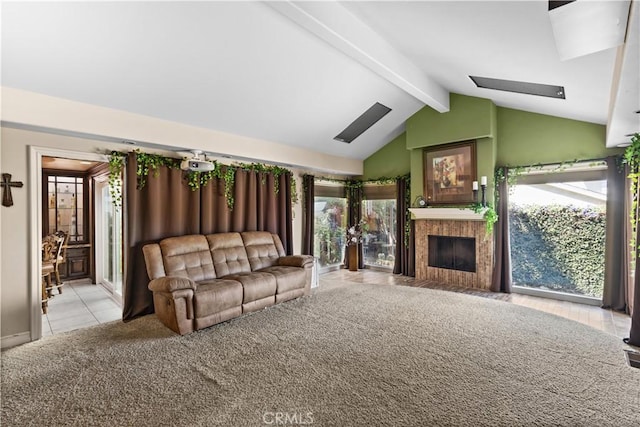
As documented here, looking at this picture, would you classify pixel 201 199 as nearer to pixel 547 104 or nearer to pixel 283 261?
pixel 283 261

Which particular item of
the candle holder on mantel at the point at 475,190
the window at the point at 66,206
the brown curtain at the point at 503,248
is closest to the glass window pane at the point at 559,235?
the brown curtain at the point at 503,248

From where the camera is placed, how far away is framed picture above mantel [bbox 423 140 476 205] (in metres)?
5.55

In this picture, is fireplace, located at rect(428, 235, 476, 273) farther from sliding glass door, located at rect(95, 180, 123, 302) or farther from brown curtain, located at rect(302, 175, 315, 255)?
sliding glass door, located at rect(95, 180, 123, 302)

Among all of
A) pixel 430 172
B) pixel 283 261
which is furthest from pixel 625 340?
pixel 283 261

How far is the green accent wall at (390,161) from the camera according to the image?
6773mm

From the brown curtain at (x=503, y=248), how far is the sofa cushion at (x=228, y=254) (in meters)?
4.18

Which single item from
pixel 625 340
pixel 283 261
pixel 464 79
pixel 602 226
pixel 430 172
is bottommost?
pixel 625 340

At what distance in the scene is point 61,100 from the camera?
129 inches

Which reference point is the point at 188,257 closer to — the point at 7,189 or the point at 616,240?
the point at 7,189

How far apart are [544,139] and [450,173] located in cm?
151

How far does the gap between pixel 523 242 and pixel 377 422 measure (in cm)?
457

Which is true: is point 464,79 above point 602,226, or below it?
above

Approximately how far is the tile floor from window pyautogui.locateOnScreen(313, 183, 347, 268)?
3.88 meters

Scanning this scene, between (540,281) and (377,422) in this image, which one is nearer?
(377,422)
